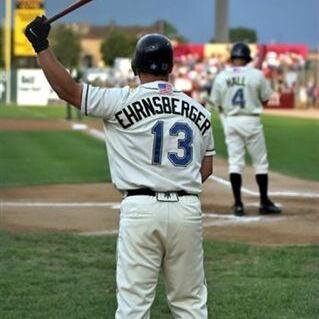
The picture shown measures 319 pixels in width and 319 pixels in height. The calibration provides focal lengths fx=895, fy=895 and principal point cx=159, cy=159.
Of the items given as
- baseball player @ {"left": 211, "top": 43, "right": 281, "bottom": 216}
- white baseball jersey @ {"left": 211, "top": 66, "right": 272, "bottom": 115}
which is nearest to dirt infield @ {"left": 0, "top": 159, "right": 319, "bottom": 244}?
baseball player @ {"left": 211, "top": 43, "right": 281, "bottom": 216}

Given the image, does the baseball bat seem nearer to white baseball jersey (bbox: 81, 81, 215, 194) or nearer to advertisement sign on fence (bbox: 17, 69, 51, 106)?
white baseball jersey (bbox: 81, 81, 215, 194)

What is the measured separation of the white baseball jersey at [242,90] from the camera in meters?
11.0

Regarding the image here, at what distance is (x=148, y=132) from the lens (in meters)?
4.67

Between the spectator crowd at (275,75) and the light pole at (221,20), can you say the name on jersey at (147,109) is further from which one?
the light pole at (221,20)

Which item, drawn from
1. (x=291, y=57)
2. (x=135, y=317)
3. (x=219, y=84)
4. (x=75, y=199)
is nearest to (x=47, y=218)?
(x=75, y=199)

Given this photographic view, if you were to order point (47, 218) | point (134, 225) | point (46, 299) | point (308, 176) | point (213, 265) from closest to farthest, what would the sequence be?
point (134, 225)
point (46, 299)
point (213, 265)
point (47, 218)
point (308, 176)

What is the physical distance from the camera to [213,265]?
8.02 metres

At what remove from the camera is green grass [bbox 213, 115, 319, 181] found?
1764 cm

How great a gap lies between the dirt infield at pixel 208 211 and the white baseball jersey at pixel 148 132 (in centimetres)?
472

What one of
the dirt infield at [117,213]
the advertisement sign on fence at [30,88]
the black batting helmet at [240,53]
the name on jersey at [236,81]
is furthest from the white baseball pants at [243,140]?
the advertisement sign on fence at [30,88]

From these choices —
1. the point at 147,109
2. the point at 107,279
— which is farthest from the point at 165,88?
the point at 107,279

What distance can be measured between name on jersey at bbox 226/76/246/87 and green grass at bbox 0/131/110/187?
468 centimetres

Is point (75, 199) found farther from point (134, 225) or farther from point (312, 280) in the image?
point (134, 225)

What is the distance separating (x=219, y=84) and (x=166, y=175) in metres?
6.59
